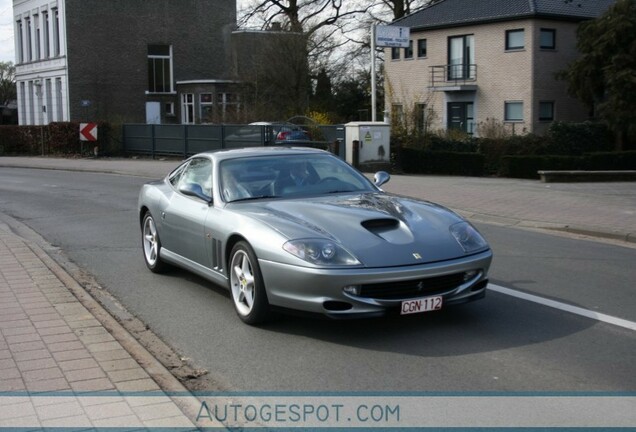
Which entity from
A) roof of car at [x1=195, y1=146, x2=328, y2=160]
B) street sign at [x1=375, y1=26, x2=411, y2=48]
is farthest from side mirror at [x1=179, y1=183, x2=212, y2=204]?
street sign at [x1=375, y1=26, x2=411, y2=48]

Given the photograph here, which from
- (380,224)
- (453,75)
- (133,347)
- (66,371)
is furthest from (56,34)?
(66,371)

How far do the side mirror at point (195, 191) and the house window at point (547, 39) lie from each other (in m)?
34.9

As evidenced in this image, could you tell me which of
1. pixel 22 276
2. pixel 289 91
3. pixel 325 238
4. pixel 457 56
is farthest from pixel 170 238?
pixel 457 56

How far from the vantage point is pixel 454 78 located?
4222cm

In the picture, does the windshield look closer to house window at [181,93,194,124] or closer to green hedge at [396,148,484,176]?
green hedge at [396,148,484,176]

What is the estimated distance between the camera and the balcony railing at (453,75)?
41562mm

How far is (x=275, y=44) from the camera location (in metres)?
40.2

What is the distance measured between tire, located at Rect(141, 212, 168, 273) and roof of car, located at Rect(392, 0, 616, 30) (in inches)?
1293

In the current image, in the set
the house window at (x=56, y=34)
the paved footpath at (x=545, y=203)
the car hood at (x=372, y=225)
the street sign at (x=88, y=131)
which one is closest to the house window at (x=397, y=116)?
the paved footpath at (x=545, y=203)

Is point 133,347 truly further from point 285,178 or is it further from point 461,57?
point 461,57

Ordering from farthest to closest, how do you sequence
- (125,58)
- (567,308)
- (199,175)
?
(125,58) < (199,175) < (567,308)

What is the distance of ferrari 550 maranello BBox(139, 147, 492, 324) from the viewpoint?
18.7 feet

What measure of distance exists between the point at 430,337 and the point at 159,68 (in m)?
51.0

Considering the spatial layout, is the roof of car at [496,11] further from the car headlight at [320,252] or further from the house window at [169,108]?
the car headlight at [320,252]
